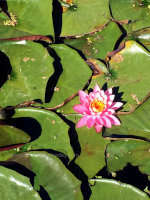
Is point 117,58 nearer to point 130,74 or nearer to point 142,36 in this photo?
point 130,74

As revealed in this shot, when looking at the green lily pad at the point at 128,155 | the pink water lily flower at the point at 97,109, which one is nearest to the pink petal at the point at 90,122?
the pink water lily flower at the point at 97,109

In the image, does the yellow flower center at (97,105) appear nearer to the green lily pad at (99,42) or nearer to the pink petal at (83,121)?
the pink petal at (83,121)

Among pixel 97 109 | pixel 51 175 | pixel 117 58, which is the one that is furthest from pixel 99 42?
pixel 51 175

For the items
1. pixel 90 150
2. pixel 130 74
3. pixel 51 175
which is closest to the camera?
pixel 51 175

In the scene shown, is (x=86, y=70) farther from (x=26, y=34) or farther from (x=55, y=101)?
(x=26, y=34)

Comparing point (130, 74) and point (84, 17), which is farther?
point (84, 17)

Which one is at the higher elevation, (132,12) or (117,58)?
(132,12)

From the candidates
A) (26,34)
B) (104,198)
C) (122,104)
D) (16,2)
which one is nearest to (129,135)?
(122,104)
